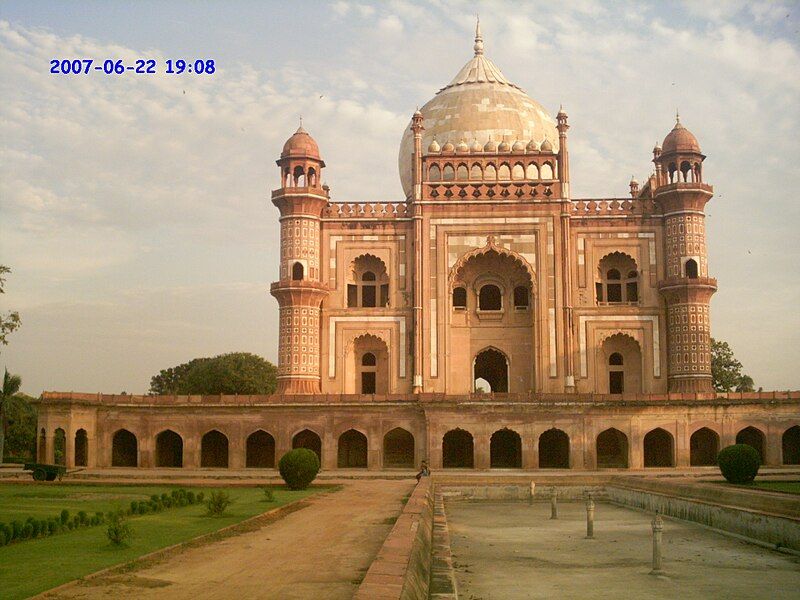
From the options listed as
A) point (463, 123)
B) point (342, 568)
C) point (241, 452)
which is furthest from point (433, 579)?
point (463, 123)

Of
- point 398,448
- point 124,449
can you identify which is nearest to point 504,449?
point 398,448

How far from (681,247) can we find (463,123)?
10704 millimetres

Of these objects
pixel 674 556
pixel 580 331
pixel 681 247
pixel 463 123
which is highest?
pixel 463 123

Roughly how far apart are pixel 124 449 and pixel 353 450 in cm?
859

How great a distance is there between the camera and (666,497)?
1948 centimetres

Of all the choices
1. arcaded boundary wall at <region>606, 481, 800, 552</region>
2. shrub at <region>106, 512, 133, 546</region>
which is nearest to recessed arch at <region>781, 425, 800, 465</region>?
arcaded boundary wall at <region>606, 481, 800, 552</region>

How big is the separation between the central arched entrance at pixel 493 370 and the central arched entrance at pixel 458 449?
186 inches

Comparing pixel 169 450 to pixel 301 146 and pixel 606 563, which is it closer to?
pixel 301 146

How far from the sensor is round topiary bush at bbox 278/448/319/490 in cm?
2222

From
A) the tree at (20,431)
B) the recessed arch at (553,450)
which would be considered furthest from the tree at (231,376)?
the recessed arch at (553,450)

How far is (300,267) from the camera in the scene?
36.9 m

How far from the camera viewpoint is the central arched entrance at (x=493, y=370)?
1578 inches

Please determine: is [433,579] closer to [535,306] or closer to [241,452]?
[241,452]

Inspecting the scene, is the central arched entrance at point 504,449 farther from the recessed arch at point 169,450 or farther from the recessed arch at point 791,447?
the recessed arch at point 169,450
